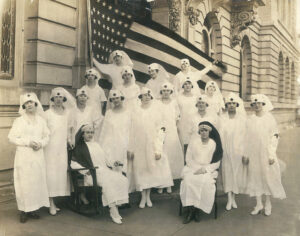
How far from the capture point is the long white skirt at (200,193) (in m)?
5.20

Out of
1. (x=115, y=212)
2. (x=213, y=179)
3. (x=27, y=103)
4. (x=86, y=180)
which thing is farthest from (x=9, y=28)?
(x=213, y=179)

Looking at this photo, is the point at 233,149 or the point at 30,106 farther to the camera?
the point at 233,149

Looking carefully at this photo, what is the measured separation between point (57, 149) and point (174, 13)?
25.3ft

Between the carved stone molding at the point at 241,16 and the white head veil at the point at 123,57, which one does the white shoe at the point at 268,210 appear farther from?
the carved stone molding at the point at 241,16

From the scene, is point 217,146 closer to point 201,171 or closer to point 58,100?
point 201,171

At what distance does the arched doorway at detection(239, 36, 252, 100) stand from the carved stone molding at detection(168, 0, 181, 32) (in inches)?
340

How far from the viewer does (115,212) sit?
5.20 metres

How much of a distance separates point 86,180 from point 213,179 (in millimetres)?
1923

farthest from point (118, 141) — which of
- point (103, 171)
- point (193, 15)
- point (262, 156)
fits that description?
point (193, 15)

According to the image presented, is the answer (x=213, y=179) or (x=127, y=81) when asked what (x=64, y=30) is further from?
(x=213, y=179)

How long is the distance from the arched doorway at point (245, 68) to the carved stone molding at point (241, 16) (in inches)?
104

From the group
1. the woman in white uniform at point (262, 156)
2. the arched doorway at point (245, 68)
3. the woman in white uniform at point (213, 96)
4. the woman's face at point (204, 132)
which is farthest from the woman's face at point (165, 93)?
the arched doorway at point (245, 68)

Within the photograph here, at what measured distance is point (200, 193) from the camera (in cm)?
521

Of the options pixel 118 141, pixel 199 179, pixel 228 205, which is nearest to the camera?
pixel 199 179
